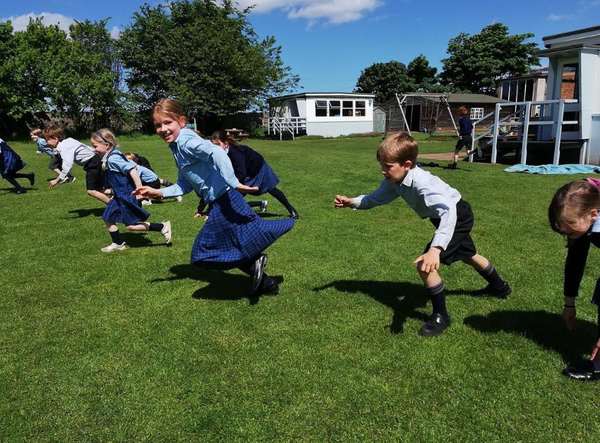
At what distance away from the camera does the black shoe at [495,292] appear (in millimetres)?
4062

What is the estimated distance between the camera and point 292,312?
3.94m

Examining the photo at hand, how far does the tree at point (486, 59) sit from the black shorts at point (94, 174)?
58723mm

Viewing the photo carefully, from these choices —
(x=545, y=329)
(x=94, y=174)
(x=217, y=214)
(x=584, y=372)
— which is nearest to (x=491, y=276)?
(x=545, y=329)

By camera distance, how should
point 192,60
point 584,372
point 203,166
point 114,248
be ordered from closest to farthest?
1. point 584,372
2. point 203,166
3. point 114,248
4. point 192,60

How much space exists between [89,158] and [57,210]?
1812 millimetres

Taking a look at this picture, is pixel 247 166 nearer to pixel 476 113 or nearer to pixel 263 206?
pixel 263 206

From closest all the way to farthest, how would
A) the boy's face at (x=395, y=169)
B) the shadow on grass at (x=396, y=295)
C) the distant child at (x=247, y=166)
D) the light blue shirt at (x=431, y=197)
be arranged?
the light blue shirt at (x=431, y=197) → the boy's face at (x=395, y=169) → the shadow on grass at (x=396, y=295) → the distant child at (x=247, y=166)

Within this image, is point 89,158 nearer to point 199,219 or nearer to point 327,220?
point 199,219

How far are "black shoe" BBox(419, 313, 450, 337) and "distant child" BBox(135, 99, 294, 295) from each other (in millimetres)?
1529

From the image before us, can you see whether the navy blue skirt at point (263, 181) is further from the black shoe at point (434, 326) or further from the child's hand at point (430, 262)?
the child's hand at point (430, 262)

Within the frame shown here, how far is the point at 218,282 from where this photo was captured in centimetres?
477

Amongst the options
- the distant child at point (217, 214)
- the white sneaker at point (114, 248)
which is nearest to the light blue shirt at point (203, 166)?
the distant child at point (217, 214)

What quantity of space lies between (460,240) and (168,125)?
2.83m

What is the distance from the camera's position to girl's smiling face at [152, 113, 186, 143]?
395cm
